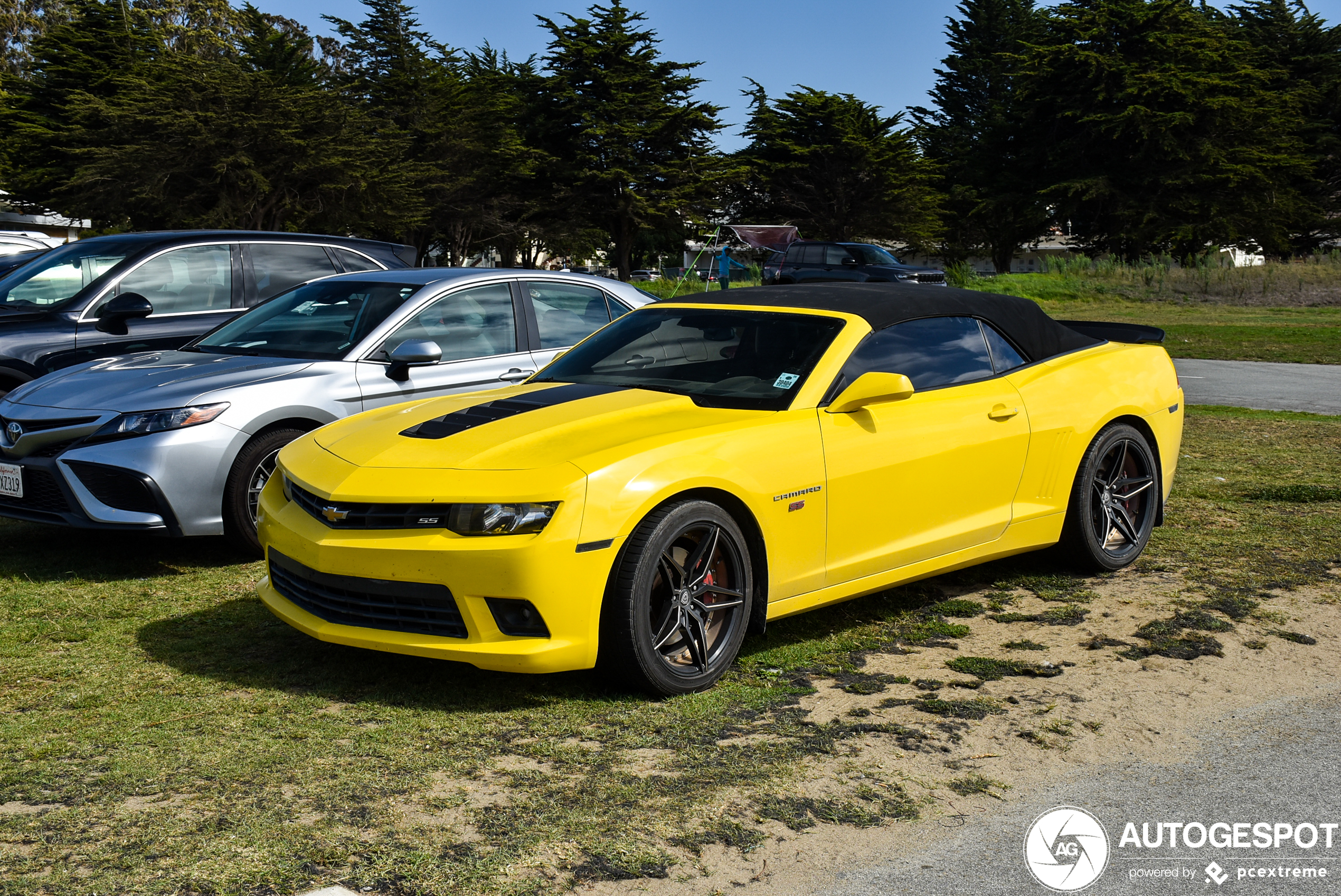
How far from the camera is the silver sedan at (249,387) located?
596 centimetres

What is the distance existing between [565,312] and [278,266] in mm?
2795

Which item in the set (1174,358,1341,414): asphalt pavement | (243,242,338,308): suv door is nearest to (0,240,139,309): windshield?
(243,242,338,308): suv door

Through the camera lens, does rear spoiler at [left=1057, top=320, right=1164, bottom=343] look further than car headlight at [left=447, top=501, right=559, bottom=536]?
Yes

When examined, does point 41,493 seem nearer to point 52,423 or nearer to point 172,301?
point 52,423

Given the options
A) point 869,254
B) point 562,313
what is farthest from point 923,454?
point 869,254

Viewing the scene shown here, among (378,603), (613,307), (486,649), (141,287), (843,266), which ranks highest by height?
(843,266)

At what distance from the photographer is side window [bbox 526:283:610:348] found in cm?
770

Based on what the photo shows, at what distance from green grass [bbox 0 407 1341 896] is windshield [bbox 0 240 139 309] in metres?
3.71

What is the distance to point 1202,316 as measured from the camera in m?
28.5

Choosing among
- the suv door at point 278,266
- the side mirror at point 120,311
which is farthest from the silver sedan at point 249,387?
the suv door at point 278,266

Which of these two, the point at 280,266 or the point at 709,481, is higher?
the point at 280,266

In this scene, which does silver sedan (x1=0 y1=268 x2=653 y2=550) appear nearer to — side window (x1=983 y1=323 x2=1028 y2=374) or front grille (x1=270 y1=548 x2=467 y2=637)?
front grille (x1=270 y1=548 x2=467 y2=637)

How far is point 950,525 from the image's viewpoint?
5211 millimetres

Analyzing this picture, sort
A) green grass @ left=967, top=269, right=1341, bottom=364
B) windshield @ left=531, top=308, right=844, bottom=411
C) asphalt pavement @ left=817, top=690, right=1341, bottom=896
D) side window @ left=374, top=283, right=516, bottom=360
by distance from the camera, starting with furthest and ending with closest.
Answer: green grass @ left=967, top=269, right=1341, bottom=364 < side window @ left=374, top=283, right=516, bottom=360 < windshield @ left=531, top=308, right=844, bottom=411 < asphalt pavement @ left=817, top=690, right=1341, bottom=896
